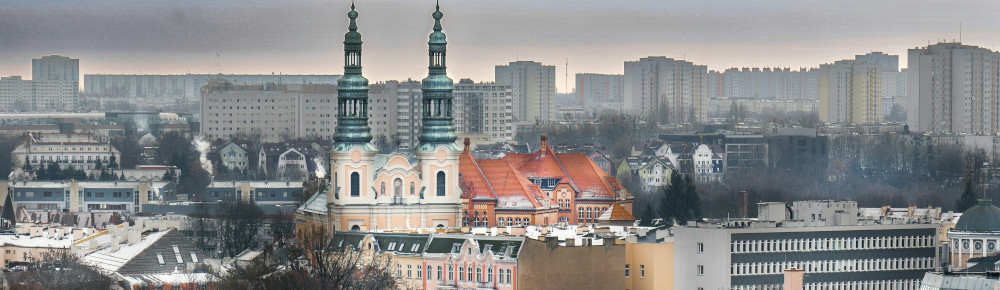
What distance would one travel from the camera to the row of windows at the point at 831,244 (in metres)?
73.0

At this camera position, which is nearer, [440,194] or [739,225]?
[739,225]

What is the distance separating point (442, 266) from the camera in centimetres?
7162

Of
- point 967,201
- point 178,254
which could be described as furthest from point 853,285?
point 967,201

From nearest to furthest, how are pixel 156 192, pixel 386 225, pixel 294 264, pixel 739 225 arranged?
pixel 294 264 < pixel 739 225 < pixel 386 225 < pixel 156 192

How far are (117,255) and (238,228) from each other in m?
14.2

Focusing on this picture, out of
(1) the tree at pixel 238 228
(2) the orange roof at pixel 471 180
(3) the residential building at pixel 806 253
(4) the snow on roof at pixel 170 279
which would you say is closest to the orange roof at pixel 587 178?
(2) the orange roof at pixel 471 180

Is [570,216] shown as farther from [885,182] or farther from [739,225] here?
[885,182]

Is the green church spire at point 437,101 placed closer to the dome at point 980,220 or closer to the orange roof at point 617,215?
the orange roof at point 617,215

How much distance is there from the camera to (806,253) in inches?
2938

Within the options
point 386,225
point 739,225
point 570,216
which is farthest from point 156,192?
point 739,225

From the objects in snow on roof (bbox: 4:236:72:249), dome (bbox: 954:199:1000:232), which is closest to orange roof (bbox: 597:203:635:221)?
dome (bbox: 954:199:1000:232)

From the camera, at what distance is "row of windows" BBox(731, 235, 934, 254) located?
73000 mm

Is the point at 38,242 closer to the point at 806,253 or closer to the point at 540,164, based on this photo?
the point at 540,164

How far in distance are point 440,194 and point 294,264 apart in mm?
17342
